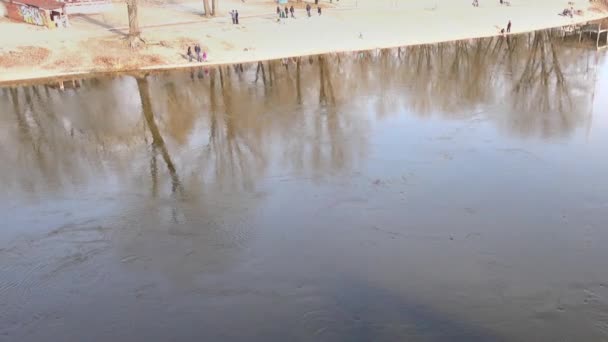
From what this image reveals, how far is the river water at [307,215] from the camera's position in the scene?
15.2 meters

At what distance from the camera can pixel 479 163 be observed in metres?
24.5

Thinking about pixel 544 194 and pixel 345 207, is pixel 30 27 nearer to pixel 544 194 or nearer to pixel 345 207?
pixel 345 207

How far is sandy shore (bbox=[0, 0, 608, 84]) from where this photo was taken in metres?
44.4

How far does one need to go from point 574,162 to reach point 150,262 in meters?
18.7

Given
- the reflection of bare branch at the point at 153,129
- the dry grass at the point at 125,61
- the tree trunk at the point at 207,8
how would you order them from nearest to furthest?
the reflection of bare branch at the point at 153,129 < the dry grass at the point at 125,61 < the tree trunk at the point at 207,8

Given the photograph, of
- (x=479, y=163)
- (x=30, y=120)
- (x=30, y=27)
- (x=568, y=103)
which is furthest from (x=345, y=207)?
(x=30, y=27)

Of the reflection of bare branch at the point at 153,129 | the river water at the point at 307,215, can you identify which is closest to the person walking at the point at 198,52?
the reflection of bare branch at the point at 153,129

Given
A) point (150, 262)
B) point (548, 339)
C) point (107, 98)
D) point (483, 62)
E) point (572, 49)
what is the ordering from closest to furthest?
point (548, 339) → point (150, 262) → point (107, 98) → point (483, 62) → point (572, 49)

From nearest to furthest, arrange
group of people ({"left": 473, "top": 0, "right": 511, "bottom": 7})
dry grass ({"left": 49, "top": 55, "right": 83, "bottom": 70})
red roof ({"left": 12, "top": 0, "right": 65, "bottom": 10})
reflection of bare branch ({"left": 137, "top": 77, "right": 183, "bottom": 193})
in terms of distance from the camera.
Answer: reflection of bare branch ({"left": 137, "top": 77, "right": 183, "bottom": 193}), dry grass ({"left": 49, "top": 55, "right": 83, "bottom": 70}), red roof ({"left": 12, "top": 0, "right": 65, "bottom": 10}), group of people ({"left": 473, "top": 0, "right": 511, "bottom": 7})

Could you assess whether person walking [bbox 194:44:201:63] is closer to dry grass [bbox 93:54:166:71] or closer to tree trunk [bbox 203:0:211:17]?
dry grass [bbox 93:54:166:71]

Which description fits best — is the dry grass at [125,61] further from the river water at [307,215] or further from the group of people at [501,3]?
the group of people at [501,3]

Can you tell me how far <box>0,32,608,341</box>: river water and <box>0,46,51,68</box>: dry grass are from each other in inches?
314

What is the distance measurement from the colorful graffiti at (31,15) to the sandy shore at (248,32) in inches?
43.5

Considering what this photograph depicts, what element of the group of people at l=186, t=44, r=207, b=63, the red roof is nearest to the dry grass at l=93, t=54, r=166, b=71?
the group of people at l=186, t=44, r=207, b=63
